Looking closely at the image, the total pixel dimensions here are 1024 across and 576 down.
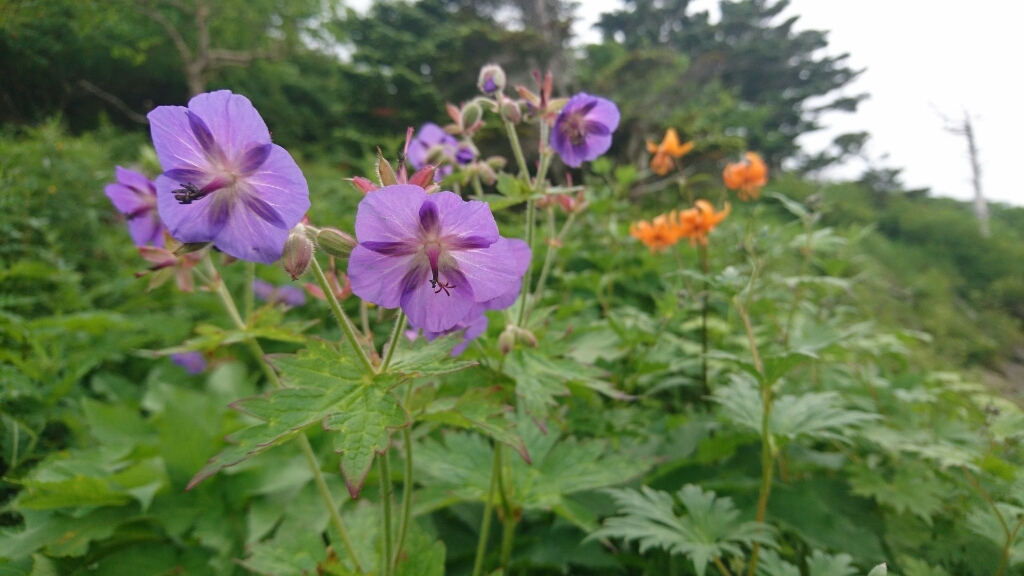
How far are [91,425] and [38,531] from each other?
0.71m

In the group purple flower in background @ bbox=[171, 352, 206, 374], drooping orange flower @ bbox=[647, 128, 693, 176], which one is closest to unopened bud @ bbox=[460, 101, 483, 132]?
drooping orange flower @ bbox=[647, 128, 693, 176]

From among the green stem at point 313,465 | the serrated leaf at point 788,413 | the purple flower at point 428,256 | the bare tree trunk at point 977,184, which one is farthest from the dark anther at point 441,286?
the bare tree trunk at point 977,184

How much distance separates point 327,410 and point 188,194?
44 centimetres

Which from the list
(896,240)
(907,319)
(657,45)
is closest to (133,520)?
(907,319)

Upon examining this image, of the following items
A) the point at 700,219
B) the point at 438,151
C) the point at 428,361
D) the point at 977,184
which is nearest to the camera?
the point at 428,361

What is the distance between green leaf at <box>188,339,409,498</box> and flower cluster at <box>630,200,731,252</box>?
2.06m

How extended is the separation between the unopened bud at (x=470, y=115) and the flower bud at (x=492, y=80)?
0.06 meters

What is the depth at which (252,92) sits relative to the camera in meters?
14.4

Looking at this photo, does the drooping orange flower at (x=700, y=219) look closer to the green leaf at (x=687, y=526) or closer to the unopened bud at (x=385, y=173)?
the green leaf at (x=687, y=526)

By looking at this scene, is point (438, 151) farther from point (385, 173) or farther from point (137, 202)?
point (137, 202)

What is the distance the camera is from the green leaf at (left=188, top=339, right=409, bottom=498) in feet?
2.50

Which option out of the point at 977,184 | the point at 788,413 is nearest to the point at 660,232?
the point at 788,413

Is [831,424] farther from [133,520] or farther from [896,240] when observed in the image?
[896,240]

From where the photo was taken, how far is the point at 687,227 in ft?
8.16
